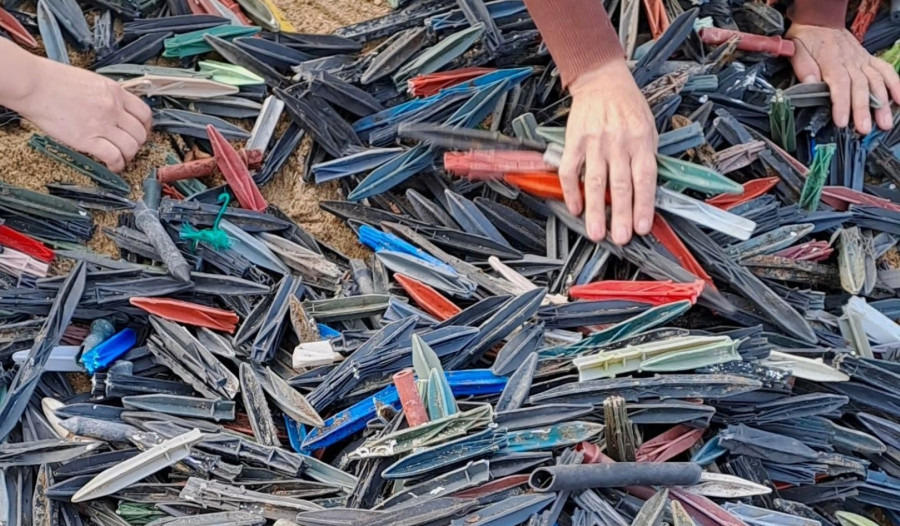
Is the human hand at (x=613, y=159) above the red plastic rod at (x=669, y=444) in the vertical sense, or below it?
above

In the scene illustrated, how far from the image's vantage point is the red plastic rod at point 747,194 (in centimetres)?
149

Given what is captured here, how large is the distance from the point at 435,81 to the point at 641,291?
0.60 meters

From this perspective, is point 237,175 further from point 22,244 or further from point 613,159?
point 613,159

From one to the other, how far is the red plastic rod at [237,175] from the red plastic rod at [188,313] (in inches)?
9.5

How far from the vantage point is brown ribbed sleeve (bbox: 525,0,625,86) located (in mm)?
1464

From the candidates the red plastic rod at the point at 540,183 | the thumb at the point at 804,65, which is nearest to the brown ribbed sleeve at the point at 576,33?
the red plastic rod at the point at 540,183

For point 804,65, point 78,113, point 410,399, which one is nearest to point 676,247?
point 410,399

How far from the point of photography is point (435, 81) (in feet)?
5.34

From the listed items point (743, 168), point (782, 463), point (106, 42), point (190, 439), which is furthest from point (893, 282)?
point (106, 42)

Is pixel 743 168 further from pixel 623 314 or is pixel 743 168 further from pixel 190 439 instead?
pixel 190 439

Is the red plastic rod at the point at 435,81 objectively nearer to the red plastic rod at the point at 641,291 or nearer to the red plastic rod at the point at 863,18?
the red plastic rod at the point at 641,291

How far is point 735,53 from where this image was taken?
1.73m

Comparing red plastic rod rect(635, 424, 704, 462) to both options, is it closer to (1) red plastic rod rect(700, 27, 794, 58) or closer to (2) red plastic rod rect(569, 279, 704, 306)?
(2) red plastic rod rect(569, 279, 704, 306)

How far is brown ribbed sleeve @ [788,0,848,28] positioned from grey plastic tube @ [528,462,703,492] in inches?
44.2
